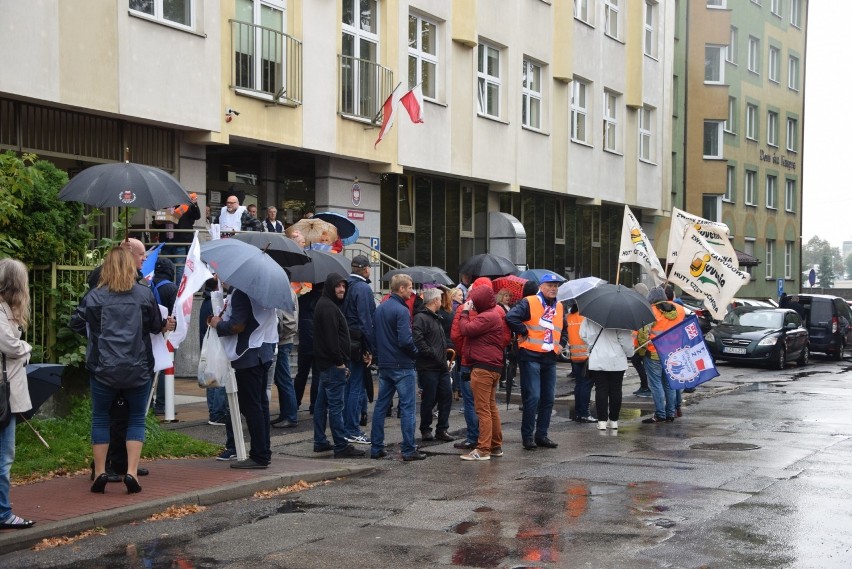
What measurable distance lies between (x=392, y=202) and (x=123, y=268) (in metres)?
16.6

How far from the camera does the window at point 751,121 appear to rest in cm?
5025

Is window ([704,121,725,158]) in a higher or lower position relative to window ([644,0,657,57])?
lower

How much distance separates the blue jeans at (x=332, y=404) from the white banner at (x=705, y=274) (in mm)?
8728

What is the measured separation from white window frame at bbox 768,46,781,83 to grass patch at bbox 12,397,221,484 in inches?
1848

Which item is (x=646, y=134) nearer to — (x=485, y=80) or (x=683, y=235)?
(x=485, y=80)

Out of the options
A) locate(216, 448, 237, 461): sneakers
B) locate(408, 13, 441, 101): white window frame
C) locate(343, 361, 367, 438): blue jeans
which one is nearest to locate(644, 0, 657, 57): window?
locate(408, 13, 441, 101): white window frame

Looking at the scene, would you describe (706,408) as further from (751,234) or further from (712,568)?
(751,234)

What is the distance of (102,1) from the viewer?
16.4 metres

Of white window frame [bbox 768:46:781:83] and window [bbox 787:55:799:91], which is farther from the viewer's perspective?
window [bbox 787:55:799:91]

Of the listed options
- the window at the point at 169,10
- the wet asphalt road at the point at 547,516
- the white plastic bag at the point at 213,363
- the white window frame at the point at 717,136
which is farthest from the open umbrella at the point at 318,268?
the white window frame at the point at 717,136

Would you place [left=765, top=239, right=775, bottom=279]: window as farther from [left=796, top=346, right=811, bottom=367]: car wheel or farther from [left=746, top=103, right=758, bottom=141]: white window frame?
[left=796, top=346, right=811, bottom=367]: car wheel

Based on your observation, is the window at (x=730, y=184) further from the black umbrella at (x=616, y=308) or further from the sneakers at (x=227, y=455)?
the sneakers at (x=227, y=455)

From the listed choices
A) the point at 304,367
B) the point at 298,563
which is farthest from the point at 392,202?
the point at 298,563

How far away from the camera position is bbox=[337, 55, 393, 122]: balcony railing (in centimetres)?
2192
